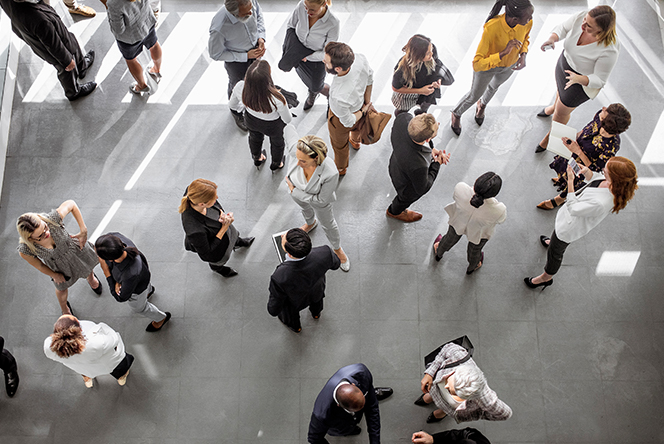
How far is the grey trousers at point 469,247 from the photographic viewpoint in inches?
176

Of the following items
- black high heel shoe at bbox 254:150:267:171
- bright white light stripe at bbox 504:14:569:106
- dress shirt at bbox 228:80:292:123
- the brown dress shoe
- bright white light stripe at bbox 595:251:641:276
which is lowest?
bright white light stripe at bbox 595:251:641:276

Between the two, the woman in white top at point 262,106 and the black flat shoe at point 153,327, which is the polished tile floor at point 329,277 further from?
the woman in white top at point 262,106

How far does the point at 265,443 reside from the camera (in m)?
4.36

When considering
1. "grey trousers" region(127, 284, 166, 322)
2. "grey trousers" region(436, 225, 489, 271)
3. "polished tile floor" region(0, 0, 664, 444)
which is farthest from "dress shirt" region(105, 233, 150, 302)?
"grey trousers" region(436, 225, 489, 271)

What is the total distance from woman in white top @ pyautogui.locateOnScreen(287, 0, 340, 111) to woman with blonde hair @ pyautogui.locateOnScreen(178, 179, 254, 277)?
189cm

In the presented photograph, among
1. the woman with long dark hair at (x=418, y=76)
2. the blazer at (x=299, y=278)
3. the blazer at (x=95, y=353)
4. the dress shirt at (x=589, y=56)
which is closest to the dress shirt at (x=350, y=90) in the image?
the woman with long dark hair at (x=418, y=76)

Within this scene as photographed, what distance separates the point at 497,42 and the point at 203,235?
3.26 m

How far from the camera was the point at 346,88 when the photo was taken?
4.32 m

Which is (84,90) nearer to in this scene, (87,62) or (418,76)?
(87,62)

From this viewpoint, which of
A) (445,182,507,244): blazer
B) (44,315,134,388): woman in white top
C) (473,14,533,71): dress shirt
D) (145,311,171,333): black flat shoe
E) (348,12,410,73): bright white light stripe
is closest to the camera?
(44,315,134,388): woman in white top

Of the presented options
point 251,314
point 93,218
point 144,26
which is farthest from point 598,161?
point 93,218

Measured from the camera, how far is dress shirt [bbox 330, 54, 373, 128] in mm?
4316

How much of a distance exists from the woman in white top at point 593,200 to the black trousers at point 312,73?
2631 mm

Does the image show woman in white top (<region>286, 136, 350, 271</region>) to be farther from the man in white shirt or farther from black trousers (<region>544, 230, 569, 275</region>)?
black trousers (<region>544, 230, 569, 275</region>)
